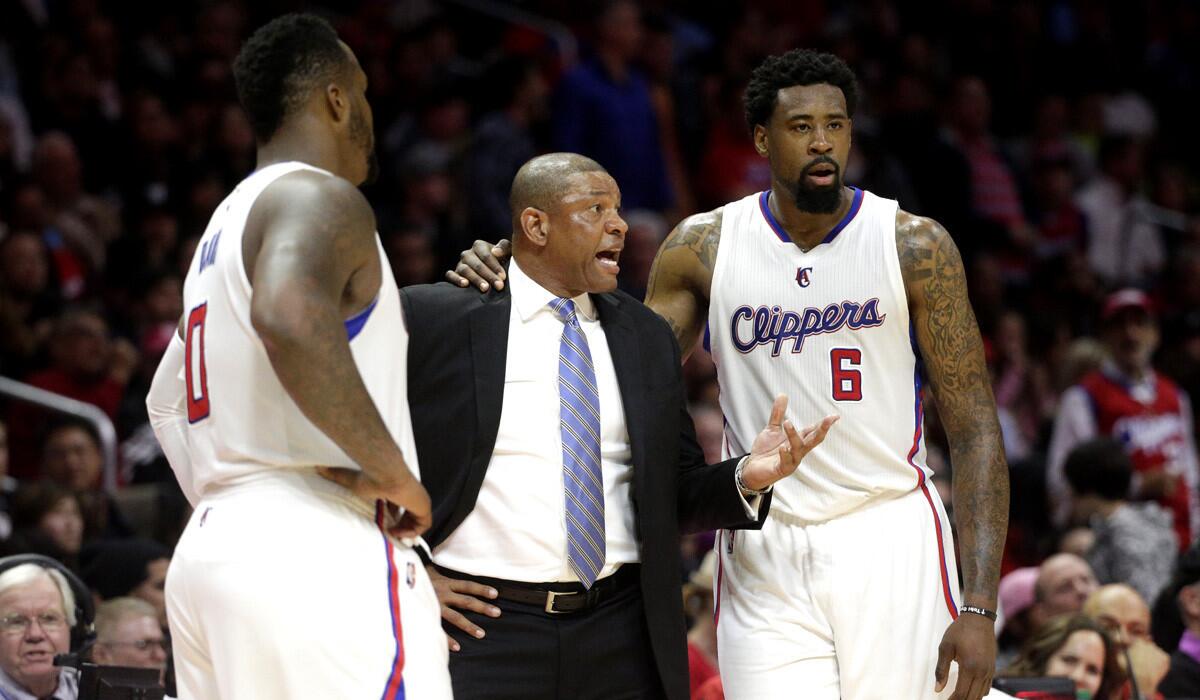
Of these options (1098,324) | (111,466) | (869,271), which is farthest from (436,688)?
(1098,324)

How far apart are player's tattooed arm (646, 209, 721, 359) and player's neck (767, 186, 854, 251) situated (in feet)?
0.73

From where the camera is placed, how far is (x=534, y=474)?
448cm

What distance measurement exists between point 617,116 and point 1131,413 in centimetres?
384

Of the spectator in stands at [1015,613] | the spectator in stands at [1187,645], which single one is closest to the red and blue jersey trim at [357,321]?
the spectator in stands at [1187,645]

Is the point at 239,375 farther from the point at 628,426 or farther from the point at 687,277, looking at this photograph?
the point at 687,277

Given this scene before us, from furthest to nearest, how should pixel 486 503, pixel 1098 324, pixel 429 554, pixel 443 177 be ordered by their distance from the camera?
pixel 1098 324
pixel 443 177
pixel 486 503
pixel 429 554

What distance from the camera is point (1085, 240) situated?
13625mm

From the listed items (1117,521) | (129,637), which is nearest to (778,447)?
(129,637)

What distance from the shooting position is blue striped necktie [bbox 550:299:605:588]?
14.5 ft

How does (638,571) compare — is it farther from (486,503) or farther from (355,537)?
(355,537)

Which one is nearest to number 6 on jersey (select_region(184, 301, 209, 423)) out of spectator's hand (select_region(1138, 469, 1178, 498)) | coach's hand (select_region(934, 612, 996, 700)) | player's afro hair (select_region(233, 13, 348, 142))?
player's afro hair (select_region(233, 13, 348, 142))

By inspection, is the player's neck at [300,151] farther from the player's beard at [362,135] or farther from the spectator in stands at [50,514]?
the spectator in stands at [50,514]

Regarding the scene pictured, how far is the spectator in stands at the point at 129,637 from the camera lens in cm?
608

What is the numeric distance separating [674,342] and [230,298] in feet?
5.22
